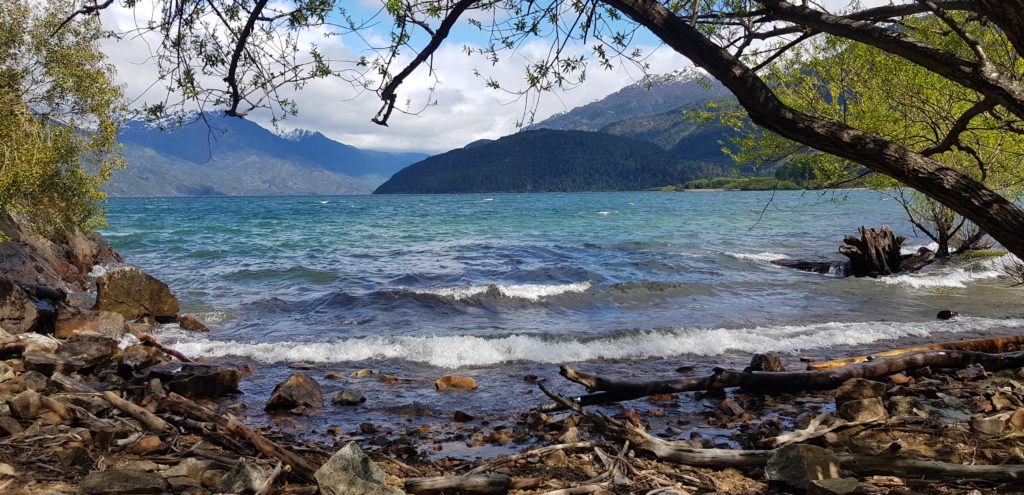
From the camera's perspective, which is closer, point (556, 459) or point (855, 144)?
point (855, 144)

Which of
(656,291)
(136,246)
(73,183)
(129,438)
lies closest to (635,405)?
(129,438)

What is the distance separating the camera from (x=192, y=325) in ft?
48.3

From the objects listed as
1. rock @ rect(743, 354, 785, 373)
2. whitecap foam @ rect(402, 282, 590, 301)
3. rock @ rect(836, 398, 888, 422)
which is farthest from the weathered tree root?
whitecap foam @ rect(402, 282, 590, 301)

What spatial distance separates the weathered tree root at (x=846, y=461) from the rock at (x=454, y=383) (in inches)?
163

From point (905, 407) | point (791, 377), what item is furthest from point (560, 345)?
point (905, 407)

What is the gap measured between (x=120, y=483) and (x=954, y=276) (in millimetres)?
23616

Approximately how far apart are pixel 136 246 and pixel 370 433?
125 feet

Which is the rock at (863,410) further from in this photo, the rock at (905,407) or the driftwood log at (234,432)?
the driftwood log at (234,432)

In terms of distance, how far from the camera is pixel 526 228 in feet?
160

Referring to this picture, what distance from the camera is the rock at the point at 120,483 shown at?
3.63 m

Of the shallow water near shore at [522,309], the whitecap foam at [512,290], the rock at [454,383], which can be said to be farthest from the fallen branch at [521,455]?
the whitecap foam at [512,290]

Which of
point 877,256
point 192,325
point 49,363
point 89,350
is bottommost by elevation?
point 192,325

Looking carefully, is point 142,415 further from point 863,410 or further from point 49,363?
point 863,410

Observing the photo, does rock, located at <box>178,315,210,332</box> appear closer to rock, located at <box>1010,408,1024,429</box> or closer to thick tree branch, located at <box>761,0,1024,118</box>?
thick tree branch, located at <box>761,0,1024,118</box>
